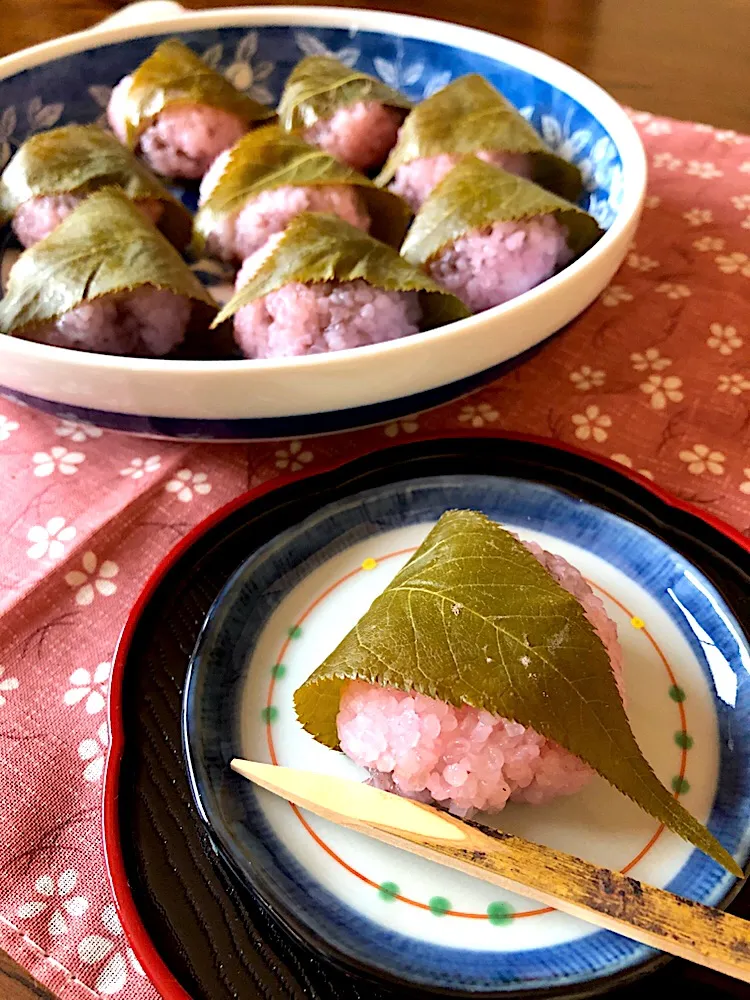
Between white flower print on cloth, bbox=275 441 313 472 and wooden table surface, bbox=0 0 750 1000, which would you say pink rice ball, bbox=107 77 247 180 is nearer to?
white flower print on cloth, bbox=275 441 313 472

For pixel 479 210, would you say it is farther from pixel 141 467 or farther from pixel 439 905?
pixel 439 905

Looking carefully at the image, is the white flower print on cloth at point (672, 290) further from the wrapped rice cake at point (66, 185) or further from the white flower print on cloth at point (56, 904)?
the white flower print on cloth at point (56, 904)

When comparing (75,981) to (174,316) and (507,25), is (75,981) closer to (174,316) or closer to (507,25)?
(174,316)

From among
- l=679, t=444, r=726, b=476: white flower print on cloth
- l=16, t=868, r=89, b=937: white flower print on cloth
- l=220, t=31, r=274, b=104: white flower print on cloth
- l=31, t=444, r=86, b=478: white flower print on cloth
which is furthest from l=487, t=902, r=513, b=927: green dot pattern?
l=220, t=31, r=274, b=104: white flower print on cloth

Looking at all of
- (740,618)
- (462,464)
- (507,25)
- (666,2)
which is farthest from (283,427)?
(666,2)

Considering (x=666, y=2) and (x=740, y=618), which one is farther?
(x=666, y=2)

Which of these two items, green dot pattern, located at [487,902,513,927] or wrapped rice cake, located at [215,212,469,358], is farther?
wrapped rice cake, located at [215,212,469,358]

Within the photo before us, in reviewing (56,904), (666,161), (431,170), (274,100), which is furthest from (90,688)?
(666,161)
